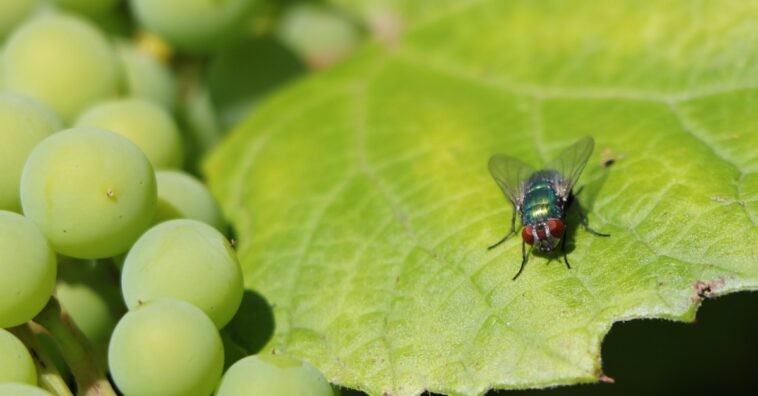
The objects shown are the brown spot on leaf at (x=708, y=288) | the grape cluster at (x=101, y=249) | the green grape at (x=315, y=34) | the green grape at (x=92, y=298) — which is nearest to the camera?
the grape cluster at (x=101, y=249)

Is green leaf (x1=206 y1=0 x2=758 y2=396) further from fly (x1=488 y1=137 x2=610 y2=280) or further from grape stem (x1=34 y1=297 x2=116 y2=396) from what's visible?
grape stem (x1=34 y1=297 x2=116 y2=396)

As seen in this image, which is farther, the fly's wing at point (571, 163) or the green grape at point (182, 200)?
the fly's wing at point (571, 163)

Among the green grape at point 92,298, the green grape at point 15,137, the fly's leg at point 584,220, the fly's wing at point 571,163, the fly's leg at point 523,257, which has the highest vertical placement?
the green grape at point 15,137

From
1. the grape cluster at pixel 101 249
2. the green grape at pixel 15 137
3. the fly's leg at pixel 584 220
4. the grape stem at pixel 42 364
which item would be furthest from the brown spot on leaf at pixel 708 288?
the green grape at pixel 15 137

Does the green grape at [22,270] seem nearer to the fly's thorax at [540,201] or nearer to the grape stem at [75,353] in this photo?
the grape stem at [75,353]

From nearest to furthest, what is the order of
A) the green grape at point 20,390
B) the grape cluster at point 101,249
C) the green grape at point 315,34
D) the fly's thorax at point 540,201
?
1. the green grape at point 20,390
2. the grape cluster at point 101,249
3. the fly's thorax at point 540,201
4. the green grape at point 315,34

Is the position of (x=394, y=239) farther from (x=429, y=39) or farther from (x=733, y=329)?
(x=733, y=329)

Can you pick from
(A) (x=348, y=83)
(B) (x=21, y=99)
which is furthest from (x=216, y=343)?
(A) (x=348, y=83)
